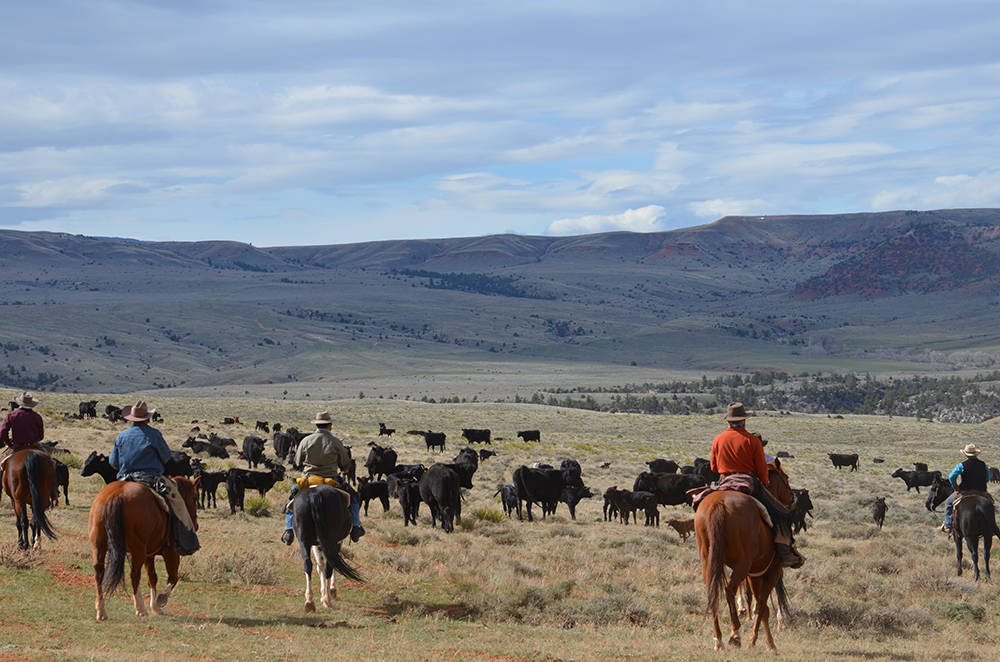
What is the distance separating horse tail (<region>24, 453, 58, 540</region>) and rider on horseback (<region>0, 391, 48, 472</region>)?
0.43 metres

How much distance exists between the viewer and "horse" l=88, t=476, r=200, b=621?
10180mm

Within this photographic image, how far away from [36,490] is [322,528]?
4409 millimetres

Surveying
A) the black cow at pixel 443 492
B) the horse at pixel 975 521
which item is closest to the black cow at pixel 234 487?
the black cow at pixel 443 492

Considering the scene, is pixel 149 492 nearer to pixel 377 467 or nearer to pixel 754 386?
pixel 377 467

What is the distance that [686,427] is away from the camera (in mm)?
63031

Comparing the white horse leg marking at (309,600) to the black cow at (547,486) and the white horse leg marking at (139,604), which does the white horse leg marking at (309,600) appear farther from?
the black cow at (547,486)

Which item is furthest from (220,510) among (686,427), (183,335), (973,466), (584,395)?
(183,335)

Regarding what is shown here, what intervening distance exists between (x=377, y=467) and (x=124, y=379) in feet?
391

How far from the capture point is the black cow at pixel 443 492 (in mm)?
17922

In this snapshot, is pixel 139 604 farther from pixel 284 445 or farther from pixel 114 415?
pixel 114 415

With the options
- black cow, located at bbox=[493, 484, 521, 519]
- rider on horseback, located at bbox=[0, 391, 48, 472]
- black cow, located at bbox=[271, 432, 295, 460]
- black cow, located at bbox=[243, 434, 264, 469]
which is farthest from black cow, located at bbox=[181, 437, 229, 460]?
rider on horseback, located at bbox=[0, 391, 48, 472]

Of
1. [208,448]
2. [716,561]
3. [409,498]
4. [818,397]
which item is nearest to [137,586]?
[716,561]

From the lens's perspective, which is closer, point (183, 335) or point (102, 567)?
point (102, 567)

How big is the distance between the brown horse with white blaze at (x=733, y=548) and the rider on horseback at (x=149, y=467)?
5770 mm
